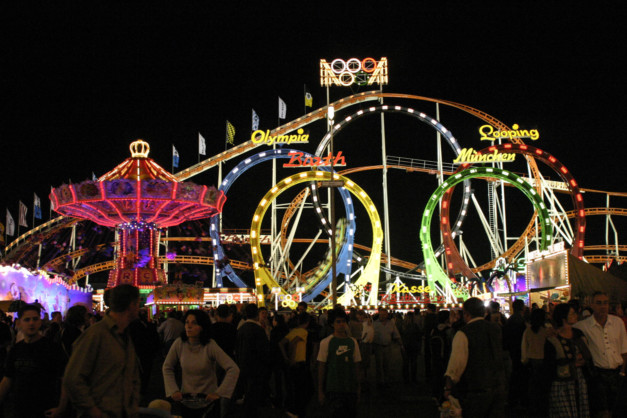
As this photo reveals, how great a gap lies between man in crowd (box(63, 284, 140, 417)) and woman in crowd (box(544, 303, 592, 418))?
3340 millimetres

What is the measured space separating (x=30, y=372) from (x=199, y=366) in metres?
1.21

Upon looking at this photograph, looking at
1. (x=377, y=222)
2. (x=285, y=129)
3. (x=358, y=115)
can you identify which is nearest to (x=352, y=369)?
(x=377, y=222)

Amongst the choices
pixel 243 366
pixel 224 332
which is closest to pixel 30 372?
pixel 243 366

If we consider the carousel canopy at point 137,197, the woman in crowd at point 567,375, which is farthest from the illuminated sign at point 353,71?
the woman in crowd at point 567,375

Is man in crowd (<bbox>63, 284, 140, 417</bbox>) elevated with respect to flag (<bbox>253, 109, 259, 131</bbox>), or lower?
lower

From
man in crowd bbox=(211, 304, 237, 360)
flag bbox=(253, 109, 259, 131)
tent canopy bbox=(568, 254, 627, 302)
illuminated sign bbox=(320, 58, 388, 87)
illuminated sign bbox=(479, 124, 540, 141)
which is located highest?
illuminated sign bbox=(320, 58, 388, 87)

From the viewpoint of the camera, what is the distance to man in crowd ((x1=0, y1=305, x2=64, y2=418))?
→ 5137mm

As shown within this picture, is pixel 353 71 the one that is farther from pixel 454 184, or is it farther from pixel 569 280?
pixel 569 280

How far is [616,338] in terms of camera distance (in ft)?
20.9

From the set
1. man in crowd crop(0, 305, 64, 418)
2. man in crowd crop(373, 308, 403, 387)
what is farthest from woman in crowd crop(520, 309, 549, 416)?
man in crowd crop(373, 308, 403, 387)

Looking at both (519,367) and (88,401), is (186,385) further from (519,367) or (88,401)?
(519,367)

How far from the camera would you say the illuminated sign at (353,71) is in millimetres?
38969

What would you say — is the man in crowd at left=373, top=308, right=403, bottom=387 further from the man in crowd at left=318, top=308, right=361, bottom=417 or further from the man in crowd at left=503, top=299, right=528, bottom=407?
the man in crowd at left=318, top=308, right=361, bottom=417

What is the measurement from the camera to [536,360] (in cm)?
768
